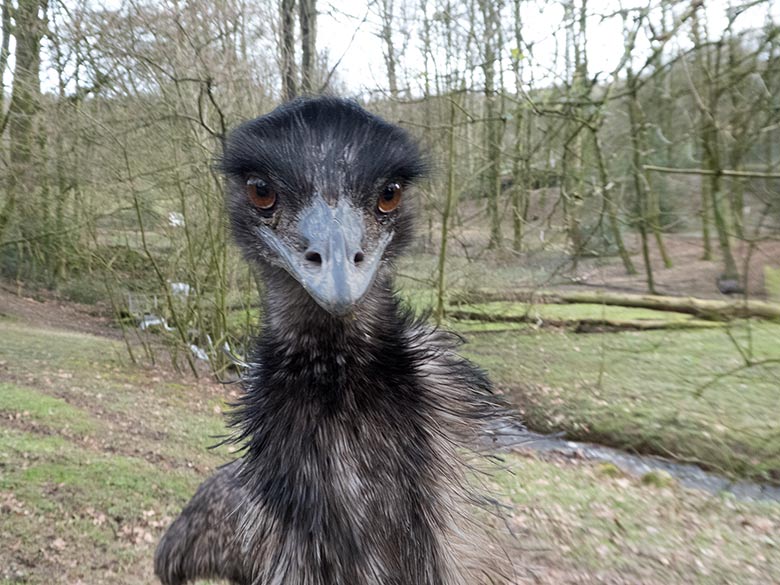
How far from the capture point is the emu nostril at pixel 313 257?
1.43 meters

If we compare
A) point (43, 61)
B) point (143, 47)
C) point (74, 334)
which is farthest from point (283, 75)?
point (74, 334)

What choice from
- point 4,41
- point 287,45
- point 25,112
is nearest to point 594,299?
point 287,45

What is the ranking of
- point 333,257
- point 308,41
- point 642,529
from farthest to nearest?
point 308,41 → point 642,529 → point 333,257

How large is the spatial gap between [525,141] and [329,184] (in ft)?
32.7

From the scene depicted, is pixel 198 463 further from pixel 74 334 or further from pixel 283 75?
pixel 74 334

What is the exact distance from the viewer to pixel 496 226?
11531mm

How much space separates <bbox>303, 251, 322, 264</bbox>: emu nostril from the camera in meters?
1.43

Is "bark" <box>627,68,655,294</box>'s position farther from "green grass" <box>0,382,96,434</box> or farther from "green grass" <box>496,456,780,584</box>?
"green grass" <box>0,382,96,434</box>

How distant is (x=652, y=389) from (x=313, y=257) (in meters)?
8.86

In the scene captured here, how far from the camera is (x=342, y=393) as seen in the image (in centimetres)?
160

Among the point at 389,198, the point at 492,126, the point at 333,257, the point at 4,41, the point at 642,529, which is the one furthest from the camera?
the point at 492,126

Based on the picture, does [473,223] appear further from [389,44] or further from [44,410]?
[44,410]

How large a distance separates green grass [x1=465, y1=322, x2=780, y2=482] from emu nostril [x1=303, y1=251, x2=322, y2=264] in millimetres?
4973

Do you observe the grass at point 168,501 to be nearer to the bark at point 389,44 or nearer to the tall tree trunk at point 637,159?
the tall tree trunk at point 637,159
